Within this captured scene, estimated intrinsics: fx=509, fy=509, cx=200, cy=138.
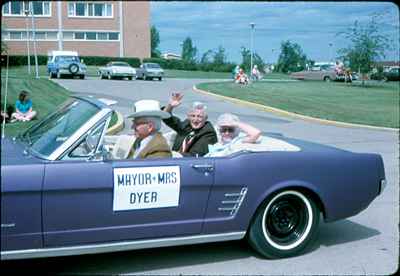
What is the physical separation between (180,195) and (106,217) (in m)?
0.58

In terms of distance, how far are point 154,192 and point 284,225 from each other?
1.31 metres

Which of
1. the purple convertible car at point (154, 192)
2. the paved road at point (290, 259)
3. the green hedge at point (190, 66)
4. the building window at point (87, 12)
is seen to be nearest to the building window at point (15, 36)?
the building window at point (87, 12)

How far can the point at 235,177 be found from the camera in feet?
13.4

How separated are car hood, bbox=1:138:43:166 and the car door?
0.68 feet

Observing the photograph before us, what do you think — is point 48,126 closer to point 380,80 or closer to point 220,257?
point 220,257

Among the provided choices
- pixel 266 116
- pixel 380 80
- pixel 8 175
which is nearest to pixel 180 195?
pixel 8 175

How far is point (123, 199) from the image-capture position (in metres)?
3.72

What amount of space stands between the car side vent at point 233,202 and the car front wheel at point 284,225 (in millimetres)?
230

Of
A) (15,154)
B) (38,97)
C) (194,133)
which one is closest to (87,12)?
(38,97)

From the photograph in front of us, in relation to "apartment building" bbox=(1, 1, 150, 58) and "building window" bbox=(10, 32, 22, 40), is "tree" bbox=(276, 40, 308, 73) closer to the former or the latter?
"apartment building" bbox=(1, 1, 150, 58)

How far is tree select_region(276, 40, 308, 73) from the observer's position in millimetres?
42909

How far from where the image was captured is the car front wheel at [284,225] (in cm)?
430

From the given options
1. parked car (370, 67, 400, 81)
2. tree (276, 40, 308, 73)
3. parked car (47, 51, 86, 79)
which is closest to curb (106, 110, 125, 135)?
parked car (47, 51, 86, 79)

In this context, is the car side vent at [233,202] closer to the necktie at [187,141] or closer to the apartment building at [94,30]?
the necktie at [187,141]
